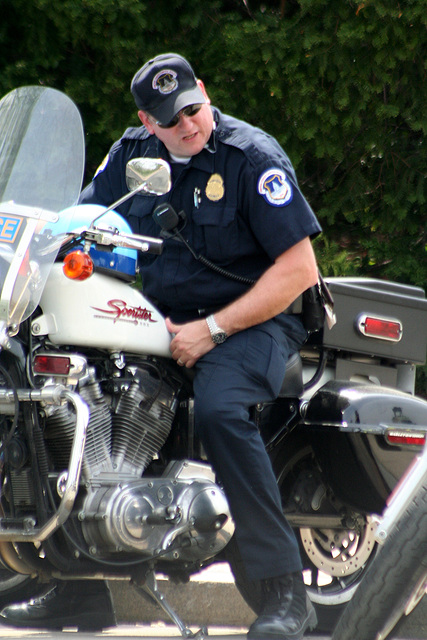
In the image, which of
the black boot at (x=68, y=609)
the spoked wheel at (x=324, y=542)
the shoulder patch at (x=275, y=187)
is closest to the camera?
the shoulder patch at (x=275, y=187)

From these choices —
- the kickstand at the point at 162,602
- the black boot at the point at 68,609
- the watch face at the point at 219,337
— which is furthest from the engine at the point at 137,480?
the black boot at the point at 68,609

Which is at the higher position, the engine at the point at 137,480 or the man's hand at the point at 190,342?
the man's hand at the point at 190,342

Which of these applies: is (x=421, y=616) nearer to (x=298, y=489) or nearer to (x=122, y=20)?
(x=298, y=489)

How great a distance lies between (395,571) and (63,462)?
1.43 metres

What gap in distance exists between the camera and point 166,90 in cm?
315

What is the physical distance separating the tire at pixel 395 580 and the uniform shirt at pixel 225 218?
59.0 inches

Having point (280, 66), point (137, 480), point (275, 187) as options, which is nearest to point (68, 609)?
point (137, 480)

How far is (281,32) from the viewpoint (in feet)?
17.2

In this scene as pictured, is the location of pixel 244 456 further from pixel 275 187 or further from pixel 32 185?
pixel 32 185

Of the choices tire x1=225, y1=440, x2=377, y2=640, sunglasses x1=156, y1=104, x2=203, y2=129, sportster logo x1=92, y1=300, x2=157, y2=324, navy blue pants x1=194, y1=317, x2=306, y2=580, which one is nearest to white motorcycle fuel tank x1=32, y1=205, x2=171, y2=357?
sportster logo x1=92, y1=300, x2=157, y2=324

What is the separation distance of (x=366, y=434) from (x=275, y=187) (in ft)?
3.11

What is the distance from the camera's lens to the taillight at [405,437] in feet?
11.2

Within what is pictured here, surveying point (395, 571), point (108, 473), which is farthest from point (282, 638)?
point (395, 571)

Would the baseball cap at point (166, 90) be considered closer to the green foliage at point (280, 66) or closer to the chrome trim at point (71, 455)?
the chrome trim at point (71, 455)
